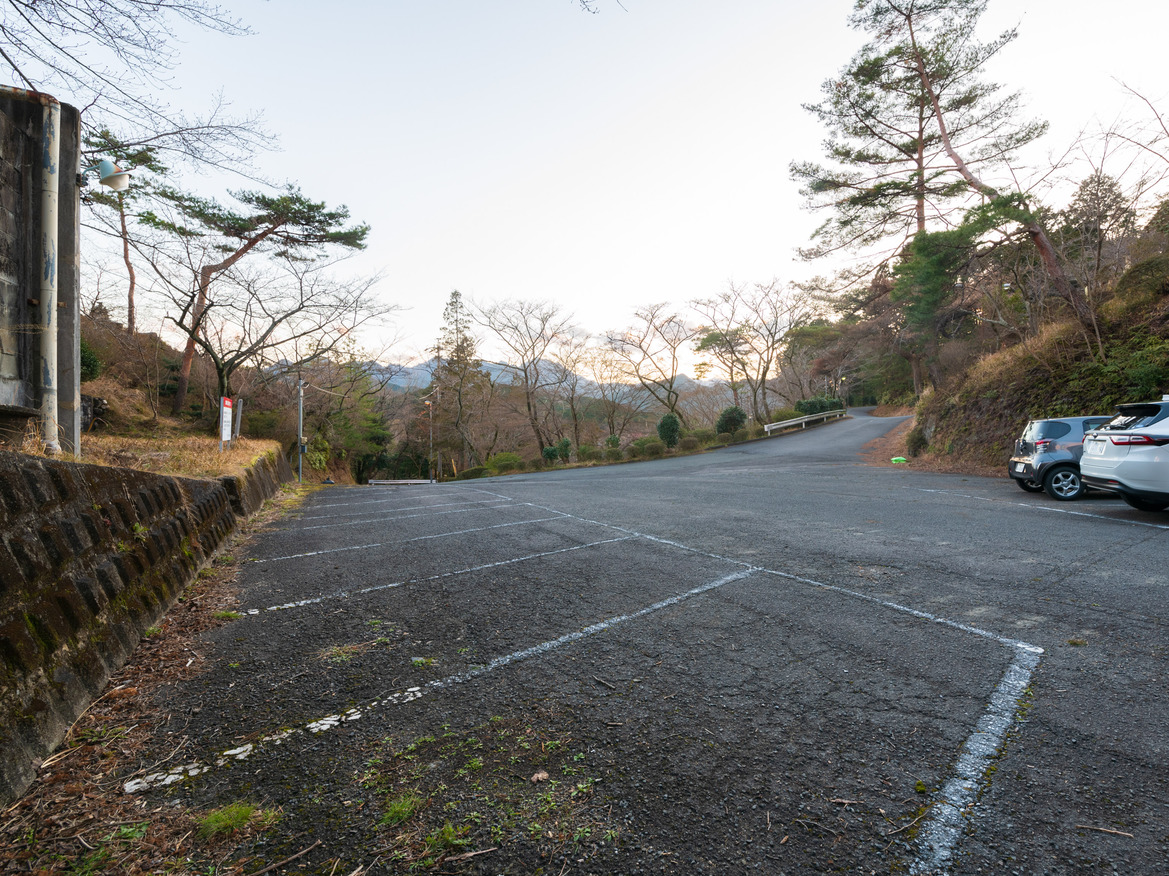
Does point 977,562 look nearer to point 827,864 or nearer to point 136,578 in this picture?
point 827,864

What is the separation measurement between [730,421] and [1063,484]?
18.3 metres

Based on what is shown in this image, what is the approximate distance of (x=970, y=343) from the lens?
1797 centimetres

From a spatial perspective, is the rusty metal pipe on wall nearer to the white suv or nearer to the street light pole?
the white suv

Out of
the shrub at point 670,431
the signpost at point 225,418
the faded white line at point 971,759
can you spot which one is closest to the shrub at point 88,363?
the signpost at point 225,418

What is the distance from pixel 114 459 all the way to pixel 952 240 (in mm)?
17511

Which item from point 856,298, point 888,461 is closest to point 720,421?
point 888,461

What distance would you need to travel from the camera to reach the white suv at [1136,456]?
578cm

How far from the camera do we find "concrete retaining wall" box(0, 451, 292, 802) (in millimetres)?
2020

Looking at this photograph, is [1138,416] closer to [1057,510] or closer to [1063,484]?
[1057,510]

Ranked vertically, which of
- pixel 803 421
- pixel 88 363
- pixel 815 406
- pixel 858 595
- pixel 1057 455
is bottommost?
pixel 858 595

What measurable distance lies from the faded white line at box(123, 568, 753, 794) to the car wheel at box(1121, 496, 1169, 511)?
19.9 ft

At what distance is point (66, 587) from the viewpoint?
2.52 meters

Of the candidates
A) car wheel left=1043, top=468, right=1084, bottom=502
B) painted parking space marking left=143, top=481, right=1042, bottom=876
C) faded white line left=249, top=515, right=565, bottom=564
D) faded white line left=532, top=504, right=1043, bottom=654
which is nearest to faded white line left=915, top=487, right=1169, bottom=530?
car wheel left=1043, top=468, right=1084, bottom=502

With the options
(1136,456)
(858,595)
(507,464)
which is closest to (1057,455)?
(1136,456)
